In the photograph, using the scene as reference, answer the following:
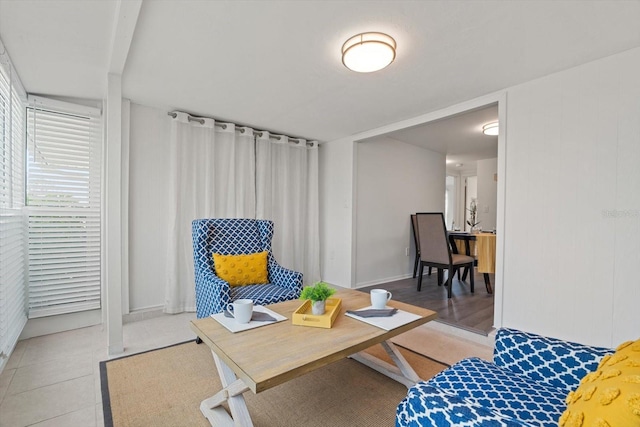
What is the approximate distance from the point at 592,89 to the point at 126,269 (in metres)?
4.25

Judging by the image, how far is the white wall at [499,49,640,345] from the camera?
2002 millimetres

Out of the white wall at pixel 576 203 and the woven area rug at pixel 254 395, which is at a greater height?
the white wall at pixel 576 203

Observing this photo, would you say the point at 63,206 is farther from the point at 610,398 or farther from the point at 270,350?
the point at 610,398

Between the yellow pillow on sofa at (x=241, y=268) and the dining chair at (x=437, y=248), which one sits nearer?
the yellow pillow on sofa at (x=241, y=268)

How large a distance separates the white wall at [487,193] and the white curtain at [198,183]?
15.6 feet

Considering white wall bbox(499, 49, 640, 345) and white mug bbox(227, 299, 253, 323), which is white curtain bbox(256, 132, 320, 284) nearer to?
white mug bbox(227, 299, 253, 323)

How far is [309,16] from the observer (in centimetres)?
171

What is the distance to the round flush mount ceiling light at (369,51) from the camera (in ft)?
6.22

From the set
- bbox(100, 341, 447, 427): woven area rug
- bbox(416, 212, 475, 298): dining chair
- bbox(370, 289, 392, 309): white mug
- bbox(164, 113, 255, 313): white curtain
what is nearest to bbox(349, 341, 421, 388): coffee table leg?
bbox(100, 341, 447, 427): woven area rug

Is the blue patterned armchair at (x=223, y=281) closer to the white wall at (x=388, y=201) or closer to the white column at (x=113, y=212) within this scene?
the white column at (x=113, y=212)

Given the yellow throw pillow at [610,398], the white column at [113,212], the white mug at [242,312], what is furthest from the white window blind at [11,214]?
the yellow throw pillow at [610,398]

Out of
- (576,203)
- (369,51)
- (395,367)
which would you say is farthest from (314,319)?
(576,203)

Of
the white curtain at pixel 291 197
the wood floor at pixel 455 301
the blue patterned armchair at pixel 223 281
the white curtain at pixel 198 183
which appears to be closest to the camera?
the blue patterned armchair at pixel 223 281

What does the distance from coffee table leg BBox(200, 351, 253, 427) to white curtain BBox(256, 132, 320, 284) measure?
2555 mm
